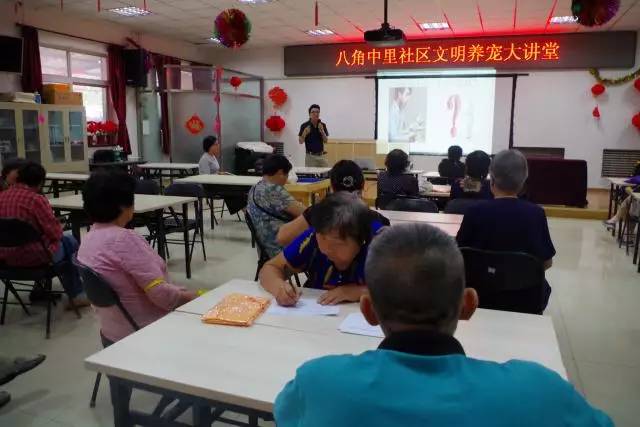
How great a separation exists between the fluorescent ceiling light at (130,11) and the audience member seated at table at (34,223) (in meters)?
5.03

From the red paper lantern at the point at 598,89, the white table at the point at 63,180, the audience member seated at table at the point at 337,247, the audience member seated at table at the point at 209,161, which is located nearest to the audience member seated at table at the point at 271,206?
the audience member seated at table at the point at 337,247

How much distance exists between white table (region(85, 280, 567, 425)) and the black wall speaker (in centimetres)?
826

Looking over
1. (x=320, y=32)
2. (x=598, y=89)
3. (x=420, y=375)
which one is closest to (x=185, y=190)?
(x=420, y=375)

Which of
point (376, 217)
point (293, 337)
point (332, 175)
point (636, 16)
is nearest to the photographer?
point (293, 337)

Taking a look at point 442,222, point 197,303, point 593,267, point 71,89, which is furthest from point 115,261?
point 71,89

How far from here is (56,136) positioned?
7.54m

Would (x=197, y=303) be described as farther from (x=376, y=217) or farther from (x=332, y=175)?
(x=332, y=175)

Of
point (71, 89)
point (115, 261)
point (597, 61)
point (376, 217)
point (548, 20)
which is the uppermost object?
point (548, 20)

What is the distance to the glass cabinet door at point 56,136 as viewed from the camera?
7441mm

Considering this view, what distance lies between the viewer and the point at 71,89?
8148 millimetres

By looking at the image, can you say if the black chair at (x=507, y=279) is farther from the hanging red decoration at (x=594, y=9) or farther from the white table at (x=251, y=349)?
the hanging red decoration at (x=594, y=9)

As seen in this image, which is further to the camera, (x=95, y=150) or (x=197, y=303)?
(x=95, y=150)

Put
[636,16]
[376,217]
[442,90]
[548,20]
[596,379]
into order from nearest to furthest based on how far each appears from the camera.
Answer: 1. [376,217]
2. [596,379]
3. [636,16]
4. [548,20]
5. [442,90]

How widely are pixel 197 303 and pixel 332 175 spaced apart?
1600mm
